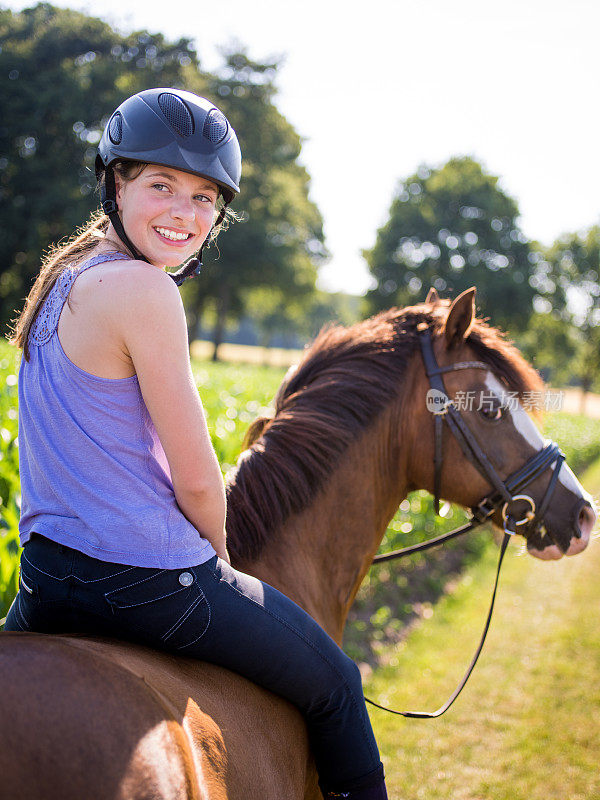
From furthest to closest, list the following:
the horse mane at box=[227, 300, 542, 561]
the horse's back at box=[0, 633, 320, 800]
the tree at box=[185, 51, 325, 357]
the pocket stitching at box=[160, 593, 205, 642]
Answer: the tree at box=[185, 51, 325, 357] < the horse mane at box=[227, 300, 542, 561] < the pocket stitching at box=[160, 593, 205, 642] < the horse's back at box=[0, 633, 320, 800]

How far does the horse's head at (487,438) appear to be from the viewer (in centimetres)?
256

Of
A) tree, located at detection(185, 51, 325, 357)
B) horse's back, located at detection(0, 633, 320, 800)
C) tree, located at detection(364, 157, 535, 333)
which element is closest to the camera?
horse's back, located at detection(0, 633, 320, 800)

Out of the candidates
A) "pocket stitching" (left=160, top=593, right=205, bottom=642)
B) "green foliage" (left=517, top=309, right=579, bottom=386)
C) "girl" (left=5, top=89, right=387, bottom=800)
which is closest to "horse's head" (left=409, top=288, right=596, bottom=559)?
"girl" (left=5, top=89, right=387, bottom=800)

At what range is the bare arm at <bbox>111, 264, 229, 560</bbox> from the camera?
142cm

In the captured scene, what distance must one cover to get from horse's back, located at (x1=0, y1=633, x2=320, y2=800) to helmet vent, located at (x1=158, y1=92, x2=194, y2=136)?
58.5 inches

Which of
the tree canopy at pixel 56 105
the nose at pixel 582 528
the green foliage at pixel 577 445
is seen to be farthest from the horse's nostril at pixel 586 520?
the tree canopy at pixel 56 105

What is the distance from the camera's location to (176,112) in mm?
1785

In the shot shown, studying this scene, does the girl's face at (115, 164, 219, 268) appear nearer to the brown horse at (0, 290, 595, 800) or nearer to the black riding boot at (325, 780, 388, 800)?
the brown horse at (0, 290, 595, 800)

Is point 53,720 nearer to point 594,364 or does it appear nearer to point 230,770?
point 230,770

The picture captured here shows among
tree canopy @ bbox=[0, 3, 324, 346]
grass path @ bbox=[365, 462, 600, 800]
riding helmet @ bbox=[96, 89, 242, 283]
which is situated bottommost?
grass path @ bbox=[365, 462, 600, 800]

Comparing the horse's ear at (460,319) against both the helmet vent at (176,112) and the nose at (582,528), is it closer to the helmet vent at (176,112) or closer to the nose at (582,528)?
the nose at (582,528)

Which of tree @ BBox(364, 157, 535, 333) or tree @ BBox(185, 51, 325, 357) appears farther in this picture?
tree @ BBox(364, 157, 535, 333)

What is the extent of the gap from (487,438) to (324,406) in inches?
30.3

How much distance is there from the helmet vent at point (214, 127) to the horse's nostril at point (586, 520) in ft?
7.32
